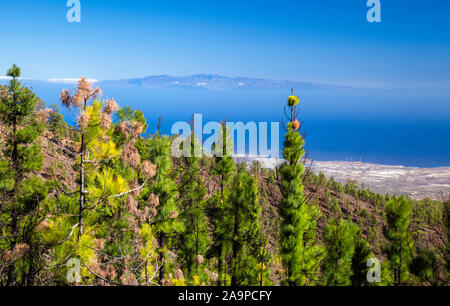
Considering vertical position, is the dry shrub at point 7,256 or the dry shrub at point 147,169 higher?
the dry shrub at point 147,169

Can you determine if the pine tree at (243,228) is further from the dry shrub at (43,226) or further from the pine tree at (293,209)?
the dry shrub at (43,226)

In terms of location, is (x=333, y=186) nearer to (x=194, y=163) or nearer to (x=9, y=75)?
(x=194, y=163)

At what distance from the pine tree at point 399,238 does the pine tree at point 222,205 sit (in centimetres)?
1067

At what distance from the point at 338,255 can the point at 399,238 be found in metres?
5.65

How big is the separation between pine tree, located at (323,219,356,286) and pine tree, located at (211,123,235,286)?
650 centimetres

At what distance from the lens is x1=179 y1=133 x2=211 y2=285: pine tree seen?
21969 millimetres

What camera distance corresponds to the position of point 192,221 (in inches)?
853

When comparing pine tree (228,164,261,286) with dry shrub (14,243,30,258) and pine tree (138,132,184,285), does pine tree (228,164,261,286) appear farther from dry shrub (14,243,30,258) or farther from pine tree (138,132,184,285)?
dry shrub (14,243,30,258)

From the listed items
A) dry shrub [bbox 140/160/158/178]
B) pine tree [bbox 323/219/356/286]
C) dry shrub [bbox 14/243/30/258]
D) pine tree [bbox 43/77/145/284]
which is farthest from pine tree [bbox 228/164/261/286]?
dry shrub [bbox 14/243/30/258]

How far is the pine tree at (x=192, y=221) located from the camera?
22.0 meters

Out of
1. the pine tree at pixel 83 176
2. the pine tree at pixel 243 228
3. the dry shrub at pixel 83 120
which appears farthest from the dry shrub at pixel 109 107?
the pine tree at pixel 243 228
